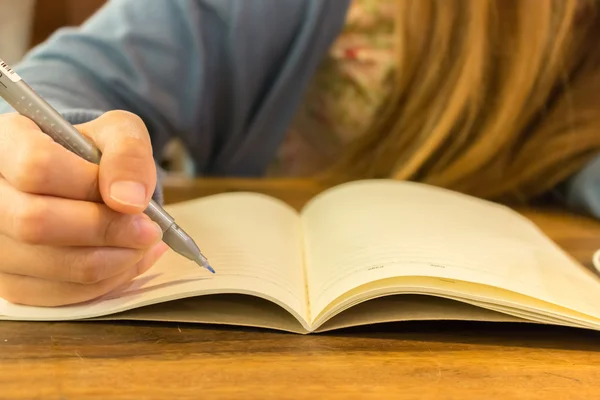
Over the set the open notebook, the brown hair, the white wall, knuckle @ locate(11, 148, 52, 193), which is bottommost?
the open notebook

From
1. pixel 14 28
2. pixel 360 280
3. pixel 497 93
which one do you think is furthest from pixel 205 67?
pixel 14 28

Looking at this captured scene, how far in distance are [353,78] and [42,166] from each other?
61 cm

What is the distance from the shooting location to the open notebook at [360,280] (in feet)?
1.12

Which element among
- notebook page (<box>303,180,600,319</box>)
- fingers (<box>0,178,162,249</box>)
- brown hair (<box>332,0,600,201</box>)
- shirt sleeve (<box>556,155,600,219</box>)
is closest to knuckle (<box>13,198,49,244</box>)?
fingers (<box>0,178,162,249</box>)

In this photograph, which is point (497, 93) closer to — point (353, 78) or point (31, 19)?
point (353, 78)

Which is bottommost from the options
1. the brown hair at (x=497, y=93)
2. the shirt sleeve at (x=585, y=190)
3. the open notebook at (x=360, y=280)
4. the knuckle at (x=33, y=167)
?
the open notebook at (x=360, y=280)

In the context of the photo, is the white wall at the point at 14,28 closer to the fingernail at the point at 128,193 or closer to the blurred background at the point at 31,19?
the blurred background at the point at 31,19

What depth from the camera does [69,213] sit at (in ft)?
1.05

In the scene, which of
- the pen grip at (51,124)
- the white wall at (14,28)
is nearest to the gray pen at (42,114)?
the pen grip at (51,124)

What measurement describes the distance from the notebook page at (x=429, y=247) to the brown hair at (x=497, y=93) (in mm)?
149

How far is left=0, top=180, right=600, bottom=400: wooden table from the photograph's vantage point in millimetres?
286

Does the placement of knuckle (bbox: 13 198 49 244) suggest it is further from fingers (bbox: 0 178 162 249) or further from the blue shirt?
the blue shirt

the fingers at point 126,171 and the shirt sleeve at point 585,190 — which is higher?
the shirt sleeve at point 585,190

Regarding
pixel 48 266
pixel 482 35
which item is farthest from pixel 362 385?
pixel 482 35
